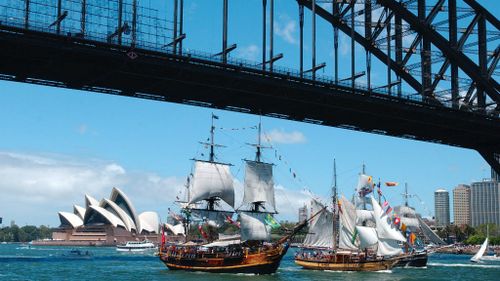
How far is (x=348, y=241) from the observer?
6962cm

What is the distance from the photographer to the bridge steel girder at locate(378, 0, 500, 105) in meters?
56.5

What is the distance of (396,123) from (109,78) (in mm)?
23099

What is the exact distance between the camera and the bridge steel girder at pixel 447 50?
5650 cm

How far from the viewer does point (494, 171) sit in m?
65.2

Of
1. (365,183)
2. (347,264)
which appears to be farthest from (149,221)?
(347,264)

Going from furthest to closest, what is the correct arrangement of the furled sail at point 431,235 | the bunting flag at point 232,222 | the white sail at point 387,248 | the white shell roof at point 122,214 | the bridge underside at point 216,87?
1. the white shell roof at point 122,214
2. the furled sail at point 431,235
3. the white sail at point 387,248
4. the bunting flag at point 232,222
5. the bridge underside at point 216,87

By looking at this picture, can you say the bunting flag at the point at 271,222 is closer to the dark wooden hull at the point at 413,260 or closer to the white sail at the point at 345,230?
the white sail at the point at 345,230

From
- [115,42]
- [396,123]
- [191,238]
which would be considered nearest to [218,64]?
[115,42]

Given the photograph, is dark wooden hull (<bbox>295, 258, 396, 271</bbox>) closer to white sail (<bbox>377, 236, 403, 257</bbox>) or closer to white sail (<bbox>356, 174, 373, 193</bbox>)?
white sail (<bbox>377, 236, 403, 257</bbox>)

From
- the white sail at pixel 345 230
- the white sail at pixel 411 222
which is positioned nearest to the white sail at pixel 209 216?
the white sail at pixel 345 230

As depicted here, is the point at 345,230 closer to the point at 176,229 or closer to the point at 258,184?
the point at 258,184

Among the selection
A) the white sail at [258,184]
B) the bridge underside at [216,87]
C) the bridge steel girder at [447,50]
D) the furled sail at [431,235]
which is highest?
the bridge steel girder at [447,50]

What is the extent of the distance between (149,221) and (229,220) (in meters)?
131

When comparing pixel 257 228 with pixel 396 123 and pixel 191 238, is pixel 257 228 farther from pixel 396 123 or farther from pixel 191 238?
pixel 396 123
